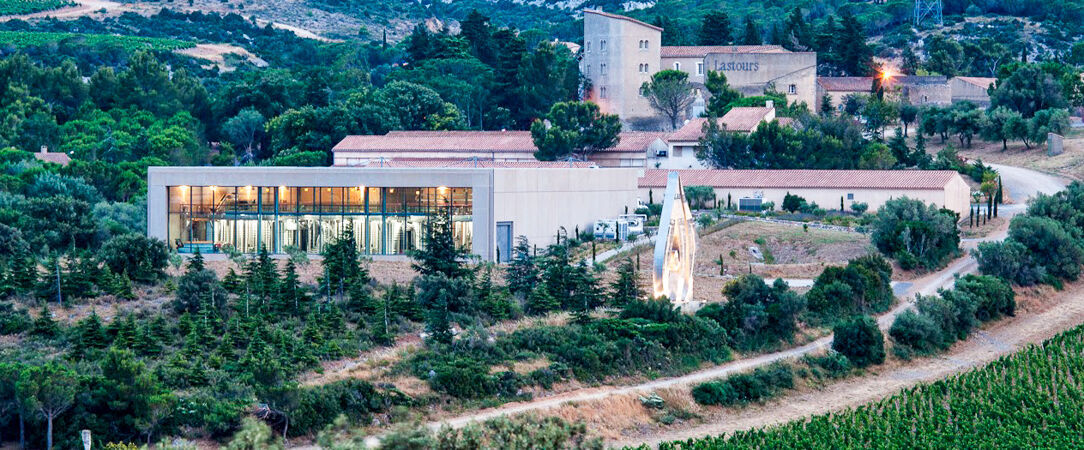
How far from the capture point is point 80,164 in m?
76.9

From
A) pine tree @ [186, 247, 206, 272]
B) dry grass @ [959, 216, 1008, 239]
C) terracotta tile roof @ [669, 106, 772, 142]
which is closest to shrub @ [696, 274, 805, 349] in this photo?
pine tree @ [186, 247, 206, 272]

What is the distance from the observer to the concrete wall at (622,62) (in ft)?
307

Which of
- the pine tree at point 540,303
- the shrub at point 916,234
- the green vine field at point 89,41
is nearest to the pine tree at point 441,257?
the pine tree at point 540,303

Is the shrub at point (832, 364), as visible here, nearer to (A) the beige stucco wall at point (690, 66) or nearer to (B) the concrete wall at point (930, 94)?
(A) the beige stucco wall at point (690, 66)

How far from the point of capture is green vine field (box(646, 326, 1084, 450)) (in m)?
40.2

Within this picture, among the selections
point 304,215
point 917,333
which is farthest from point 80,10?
point 917,333

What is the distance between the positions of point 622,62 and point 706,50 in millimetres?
6183

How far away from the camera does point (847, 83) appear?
100500 millimetres

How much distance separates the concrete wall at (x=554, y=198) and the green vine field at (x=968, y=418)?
57.3 ft

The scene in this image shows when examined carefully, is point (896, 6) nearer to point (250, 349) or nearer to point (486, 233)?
point (486, 233)

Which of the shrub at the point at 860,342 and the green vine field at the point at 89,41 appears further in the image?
the green vine field at the point at 89,41

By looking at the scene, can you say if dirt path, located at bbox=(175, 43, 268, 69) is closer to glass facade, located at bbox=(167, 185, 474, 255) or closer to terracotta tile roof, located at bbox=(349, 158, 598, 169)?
terracotta tile roof, located at bbox=(349, 158, 598, 169)

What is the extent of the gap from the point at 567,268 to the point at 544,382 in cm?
851

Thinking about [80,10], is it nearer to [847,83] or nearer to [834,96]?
[847,83]
